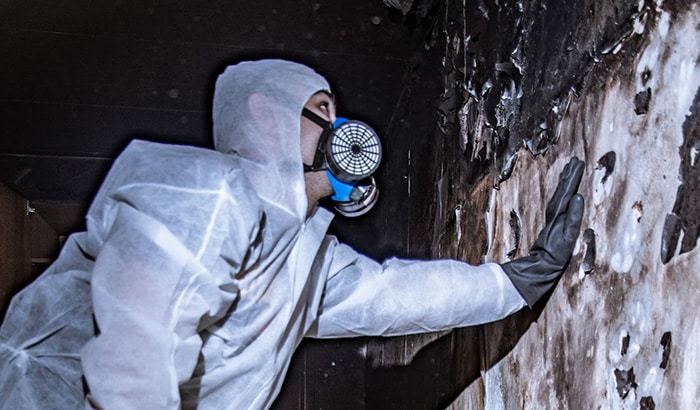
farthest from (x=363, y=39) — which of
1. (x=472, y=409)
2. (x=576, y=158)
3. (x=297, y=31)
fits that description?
(x=576, y=158)

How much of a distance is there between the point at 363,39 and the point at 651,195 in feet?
7.13

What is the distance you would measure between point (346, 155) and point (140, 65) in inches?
85.1

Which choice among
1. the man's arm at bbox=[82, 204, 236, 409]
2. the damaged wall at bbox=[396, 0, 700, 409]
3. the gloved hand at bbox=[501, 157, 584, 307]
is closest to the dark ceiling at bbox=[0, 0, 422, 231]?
the damaged wall at bbox=[396, 0, 700, 409]

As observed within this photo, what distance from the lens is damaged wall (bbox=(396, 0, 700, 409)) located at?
41.0 inches

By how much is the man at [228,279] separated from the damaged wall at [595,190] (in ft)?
0.35

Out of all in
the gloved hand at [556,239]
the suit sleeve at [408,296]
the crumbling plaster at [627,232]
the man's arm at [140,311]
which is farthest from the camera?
the suit sleeve at [408,296]

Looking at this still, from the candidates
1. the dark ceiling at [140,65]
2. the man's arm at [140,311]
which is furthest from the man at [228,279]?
the dark ceiling at [140,65]

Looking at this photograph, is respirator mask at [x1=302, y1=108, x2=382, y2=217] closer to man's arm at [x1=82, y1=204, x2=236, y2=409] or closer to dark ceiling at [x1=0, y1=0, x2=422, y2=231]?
man's arm at [x1=82, y1=204, x2=236, y2=409]

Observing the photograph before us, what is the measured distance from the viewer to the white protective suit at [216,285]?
4.08ft

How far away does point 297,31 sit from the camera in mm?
3176

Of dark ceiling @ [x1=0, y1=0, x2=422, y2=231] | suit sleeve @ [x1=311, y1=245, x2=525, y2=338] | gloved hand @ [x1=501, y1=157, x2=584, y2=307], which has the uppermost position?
dark ceiling @ [x1=0, y1=0, x2=422, y2=231]

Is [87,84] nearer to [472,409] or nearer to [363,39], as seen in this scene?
[363,39]

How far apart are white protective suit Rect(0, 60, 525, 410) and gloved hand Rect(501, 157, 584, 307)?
0.05 meters

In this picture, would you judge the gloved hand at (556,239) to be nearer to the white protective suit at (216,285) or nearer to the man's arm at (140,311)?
the white protective suit at (216,285)
